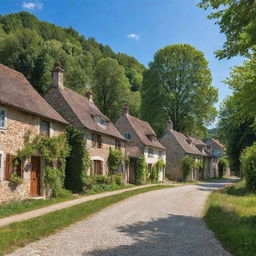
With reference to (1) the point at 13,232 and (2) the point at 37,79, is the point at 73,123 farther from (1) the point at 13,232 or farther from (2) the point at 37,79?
(2) the point at 37,79

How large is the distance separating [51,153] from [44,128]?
1.69m

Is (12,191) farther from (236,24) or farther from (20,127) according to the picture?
(236,24)

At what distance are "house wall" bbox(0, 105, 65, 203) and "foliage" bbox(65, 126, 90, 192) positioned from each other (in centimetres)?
496

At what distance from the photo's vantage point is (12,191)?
50.7ft

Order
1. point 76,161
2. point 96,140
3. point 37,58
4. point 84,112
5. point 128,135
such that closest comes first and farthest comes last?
1. point 76,161
2. point 96,140
3. point 84,112
4. point 128,135
5. point 37,58

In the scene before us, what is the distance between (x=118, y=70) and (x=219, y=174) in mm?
31582

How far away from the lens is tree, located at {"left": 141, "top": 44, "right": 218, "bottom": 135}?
4753 cm

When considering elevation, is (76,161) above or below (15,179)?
above

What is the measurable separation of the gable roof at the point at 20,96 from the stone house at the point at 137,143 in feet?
53.0

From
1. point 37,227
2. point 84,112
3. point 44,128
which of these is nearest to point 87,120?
point 84,112

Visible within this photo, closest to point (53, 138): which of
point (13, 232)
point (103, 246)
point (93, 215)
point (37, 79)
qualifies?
point (93, 215)

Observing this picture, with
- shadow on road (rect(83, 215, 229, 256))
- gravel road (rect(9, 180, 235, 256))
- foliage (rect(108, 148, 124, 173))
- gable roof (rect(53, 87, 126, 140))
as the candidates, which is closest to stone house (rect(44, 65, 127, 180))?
gable roof (rect(53, 87, 126, 140))

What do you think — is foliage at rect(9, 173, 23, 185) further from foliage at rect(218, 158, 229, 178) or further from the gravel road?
foliage at rect(218, 158, 229, 178)

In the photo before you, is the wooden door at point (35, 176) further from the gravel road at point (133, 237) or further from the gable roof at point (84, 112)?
the gable roof at point (84, 112)
